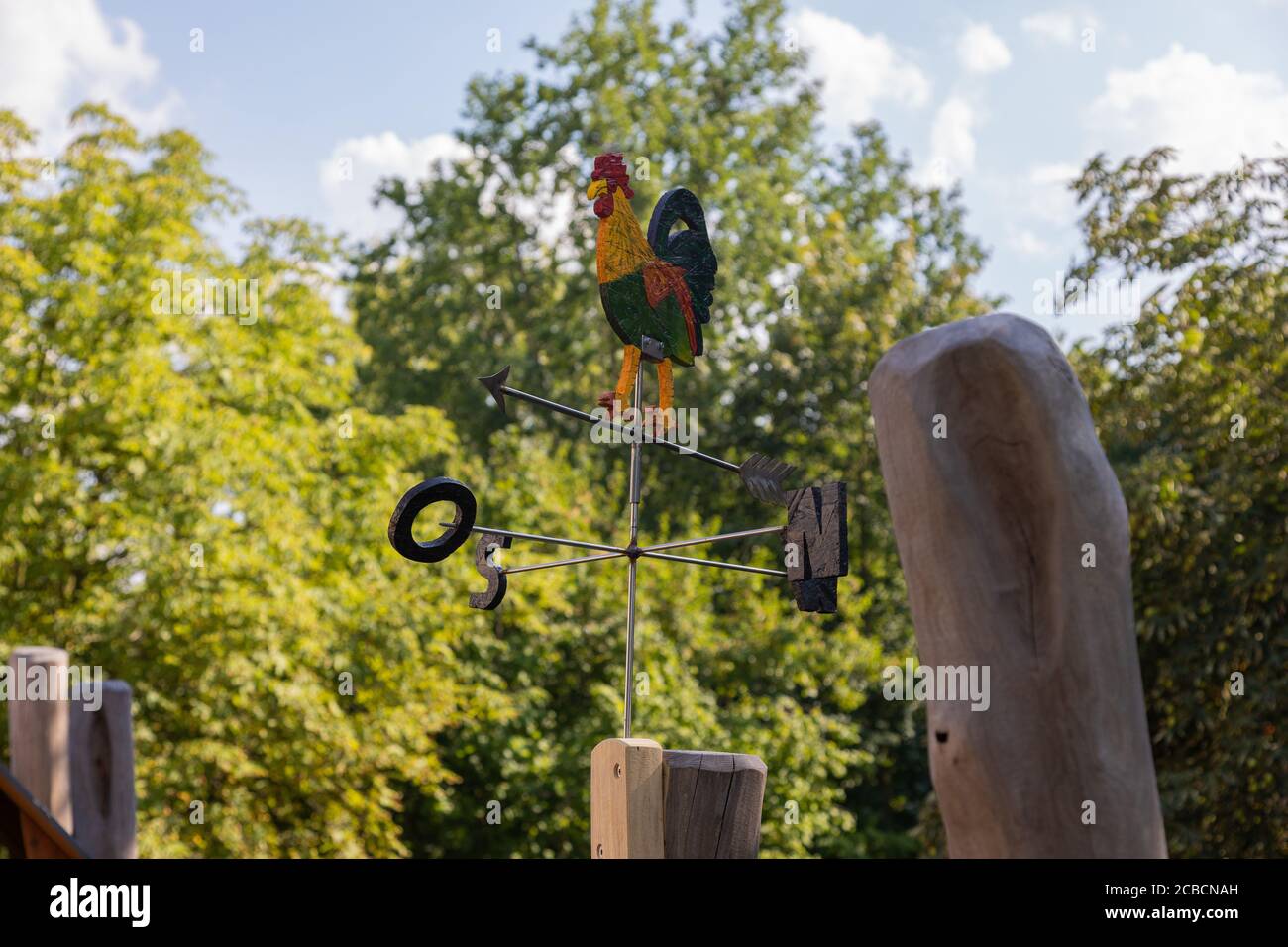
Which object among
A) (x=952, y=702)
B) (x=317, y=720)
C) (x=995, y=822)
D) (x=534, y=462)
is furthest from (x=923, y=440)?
(x=534, y=462)

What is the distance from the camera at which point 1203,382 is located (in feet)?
26.1

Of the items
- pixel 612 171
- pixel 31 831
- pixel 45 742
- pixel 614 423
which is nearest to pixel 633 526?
pixel 614 423

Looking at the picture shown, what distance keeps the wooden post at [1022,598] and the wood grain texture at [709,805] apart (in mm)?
753

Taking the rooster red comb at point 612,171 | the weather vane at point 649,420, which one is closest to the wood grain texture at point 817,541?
the weather vane at point 649,420

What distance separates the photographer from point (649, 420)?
111 inches

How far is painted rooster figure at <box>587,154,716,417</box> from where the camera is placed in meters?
2.88

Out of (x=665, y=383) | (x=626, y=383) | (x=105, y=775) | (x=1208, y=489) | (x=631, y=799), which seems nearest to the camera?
(x=631, y=799)

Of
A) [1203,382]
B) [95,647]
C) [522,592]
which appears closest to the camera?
[1203,382]

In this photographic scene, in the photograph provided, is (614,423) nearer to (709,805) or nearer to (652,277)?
(652,277)

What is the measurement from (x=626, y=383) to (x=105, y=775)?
2.80 meters

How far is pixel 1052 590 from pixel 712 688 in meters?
11.0

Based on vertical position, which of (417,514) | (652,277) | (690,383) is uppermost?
(690,383)

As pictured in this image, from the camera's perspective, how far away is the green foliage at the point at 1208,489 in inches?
295

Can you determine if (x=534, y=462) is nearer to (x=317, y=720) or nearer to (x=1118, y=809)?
(x=317, y=720)
